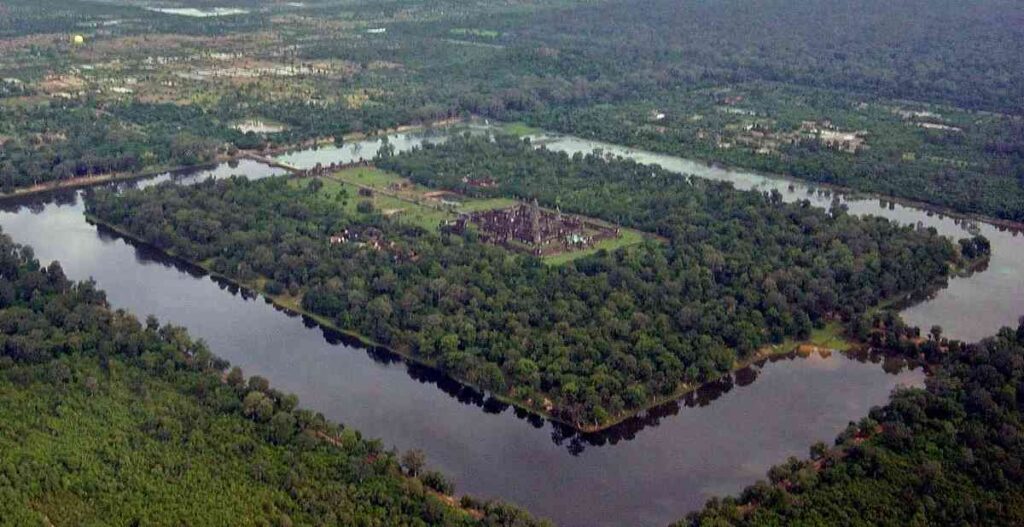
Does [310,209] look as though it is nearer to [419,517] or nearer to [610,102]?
[419,517]

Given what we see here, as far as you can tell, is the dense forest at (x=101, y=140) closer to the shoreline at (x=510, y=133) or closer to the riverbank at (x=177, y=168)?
the riverbank at (x=177, y=168)

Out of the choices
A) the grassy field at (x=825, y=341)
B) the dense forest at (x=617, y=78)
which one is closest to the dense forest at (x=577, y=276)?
the grassy field at (x=825, y=341)

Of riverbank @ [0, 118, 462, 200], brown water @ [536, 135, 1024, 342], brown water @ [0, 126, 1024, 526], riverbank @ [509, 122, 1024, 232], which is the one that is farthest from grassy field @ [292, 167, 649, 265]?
riverbank @ [509, 122, 1024, 232]

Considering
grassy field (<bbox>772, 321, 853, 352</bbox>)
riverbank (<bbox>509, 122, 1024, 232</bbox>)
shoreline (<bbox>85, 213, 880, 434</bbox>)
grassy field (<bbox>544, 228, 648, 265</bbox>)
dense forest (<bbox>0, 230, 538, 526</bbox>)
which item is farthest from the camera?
riverbank (<bbox>509, 122, 1024, 232</bbox>)

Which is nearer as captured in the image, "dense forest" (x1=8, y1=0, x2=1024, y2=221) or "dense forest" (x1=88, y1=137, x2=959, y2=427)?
"dense forest" (x1=88, y1=137, x2=959, y2=427)

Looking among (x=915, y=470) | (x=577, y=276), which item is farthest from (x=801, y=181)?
(x=915, y=470)

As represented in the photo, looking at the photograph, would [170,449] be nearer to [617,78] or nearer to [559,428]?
[559,428]

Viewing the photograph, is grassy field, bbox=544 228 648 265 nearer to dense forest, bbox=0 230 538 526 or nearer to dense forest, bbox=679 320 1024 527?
dense forest, bbox=0 230 538 526
